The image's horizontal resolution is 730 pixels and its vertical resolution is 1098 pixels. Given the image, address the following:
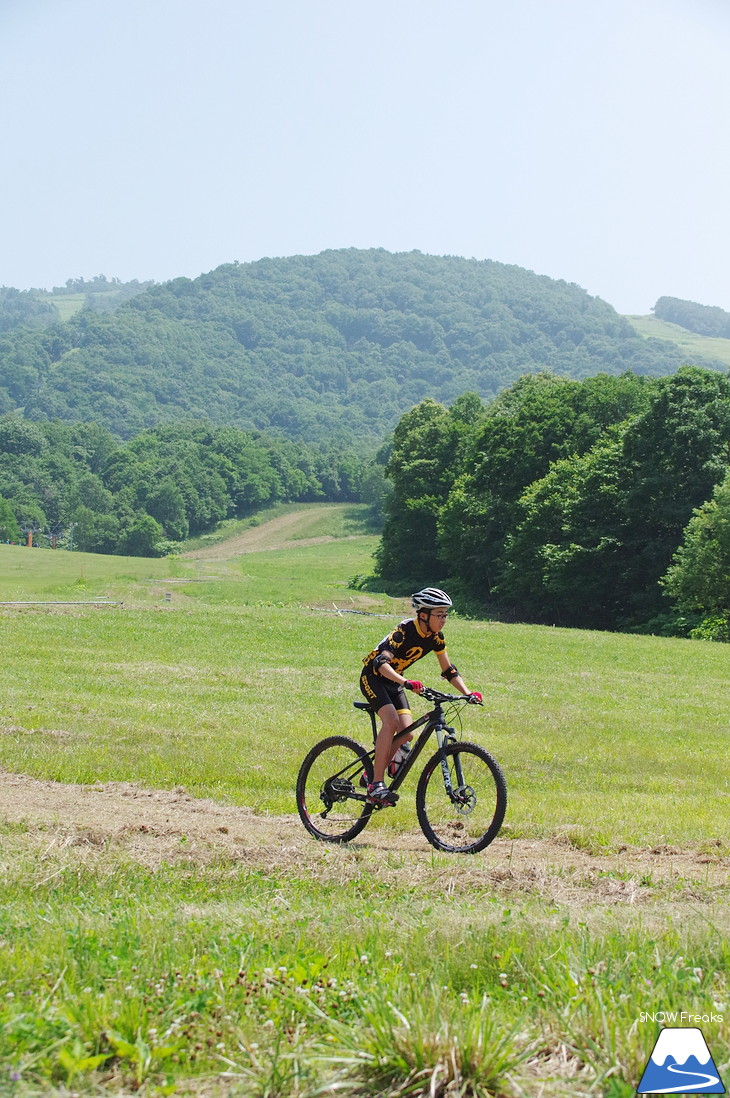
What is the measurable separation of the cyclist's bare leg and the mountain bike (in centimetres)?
12

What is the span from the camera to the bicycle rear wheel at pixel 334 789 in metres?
9.30

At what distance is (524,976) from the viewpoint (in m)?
4.60

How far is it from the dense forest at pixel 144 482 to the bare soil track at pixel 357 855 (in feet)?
435

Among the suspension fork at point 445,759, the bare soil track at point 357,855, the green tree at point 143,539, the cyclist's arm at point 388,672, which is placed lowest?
the green tree at point 143,539

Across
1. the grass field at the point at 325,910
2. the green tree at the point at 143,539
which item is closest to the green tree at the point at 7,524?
the green tree at the point at 143,539

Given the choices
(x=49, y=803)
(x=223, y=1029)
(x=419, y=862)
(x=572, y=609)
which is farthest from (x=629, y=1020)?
(x=572, y=609)

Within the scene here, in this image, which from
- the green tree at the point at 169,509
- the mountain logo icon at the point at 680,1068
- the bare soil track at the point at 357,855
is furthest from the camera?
the green tree at the point at 169,509

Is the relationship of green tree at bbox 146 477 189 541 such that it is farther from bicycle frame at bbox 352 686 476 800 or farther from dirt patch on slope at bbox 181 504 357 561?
bicycle frame at bbox 352 686 476 800

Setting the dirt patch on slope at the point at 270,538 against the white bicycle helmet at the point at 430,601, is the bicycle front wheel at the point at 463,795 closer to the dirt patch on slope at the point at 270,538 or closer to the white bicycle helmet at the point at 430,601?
the white bicycle helmet at the point at 430,601

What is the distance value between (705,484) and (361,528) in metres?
104

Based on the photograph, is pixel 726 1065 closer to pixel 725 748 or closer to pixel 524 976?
pixel 524 976

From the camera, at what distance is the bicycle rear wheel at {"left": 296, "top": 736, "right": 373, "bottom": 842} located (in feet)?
30.5

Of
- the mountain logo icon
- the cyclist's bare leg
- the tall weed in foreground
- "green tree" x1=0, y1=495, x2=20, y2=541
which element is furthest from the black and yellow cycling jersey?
"green tree" x1=0, y1=495, x2=20, y2=541

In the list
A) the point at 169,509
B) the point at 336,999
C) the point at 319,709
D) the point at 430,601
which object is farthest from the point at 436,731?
the point at 169,509
